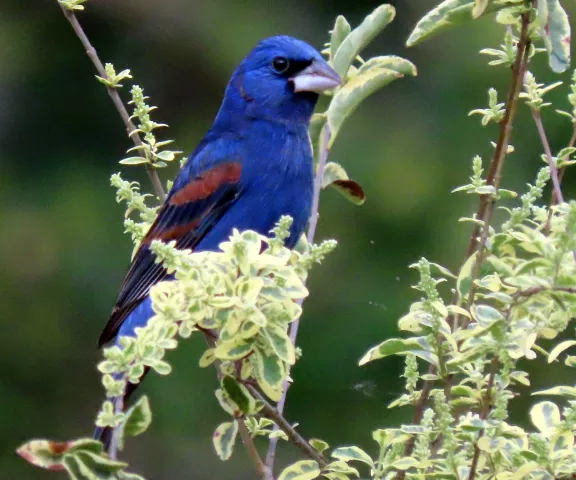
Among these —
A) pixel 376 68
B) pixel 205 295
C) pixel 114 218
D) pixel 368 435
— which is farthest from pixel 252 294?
pixel 114 218

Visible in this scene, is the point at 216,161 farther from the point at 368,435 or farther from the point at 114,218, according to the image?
the point at 114,218

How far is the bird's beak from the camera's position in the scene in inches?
100

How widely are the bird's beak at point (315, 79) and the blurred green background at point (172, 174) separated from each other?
1713mm

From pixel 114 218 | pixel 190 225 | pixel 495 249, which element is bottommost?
pixel 495 249

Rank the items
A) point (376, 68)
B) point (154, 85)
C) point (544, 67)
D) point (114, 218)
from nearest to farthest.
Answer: point (376, 68), point (544, 67), point (114, 218), point (154, 85)

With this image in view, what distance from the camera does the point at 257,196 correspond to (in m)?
2.77

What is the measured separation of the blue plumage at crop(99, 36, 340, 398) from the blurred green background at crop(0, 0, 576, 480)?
5.28 feet

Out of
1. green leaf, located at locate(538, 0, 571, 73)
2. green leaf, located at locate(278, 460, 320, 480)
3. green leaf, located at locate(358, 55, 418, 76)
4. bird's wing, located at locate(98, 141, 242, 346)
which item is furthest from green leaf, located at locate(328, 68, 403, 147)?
bird's wing, located at locate(98, 141, 242, 346)

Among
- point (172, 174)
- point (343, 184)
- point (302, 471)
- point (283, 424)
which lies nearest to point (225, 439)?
point (302, 471)

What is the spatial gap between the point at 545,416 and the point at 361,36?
711 millimetres

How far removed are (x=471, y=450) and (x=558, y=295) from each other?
1.15 feet

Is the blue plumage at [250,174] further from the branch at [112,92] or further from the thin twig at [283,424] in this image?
the thin twig at [283,424]

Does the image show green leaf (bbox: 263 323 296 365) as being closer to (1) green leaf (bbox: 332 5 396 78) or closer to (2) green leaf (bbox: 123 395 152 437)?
(2) green leaf (bbox: 123 395 152 437)

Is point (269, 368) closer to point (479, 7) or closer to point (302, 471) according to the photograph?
point (302, 471)
